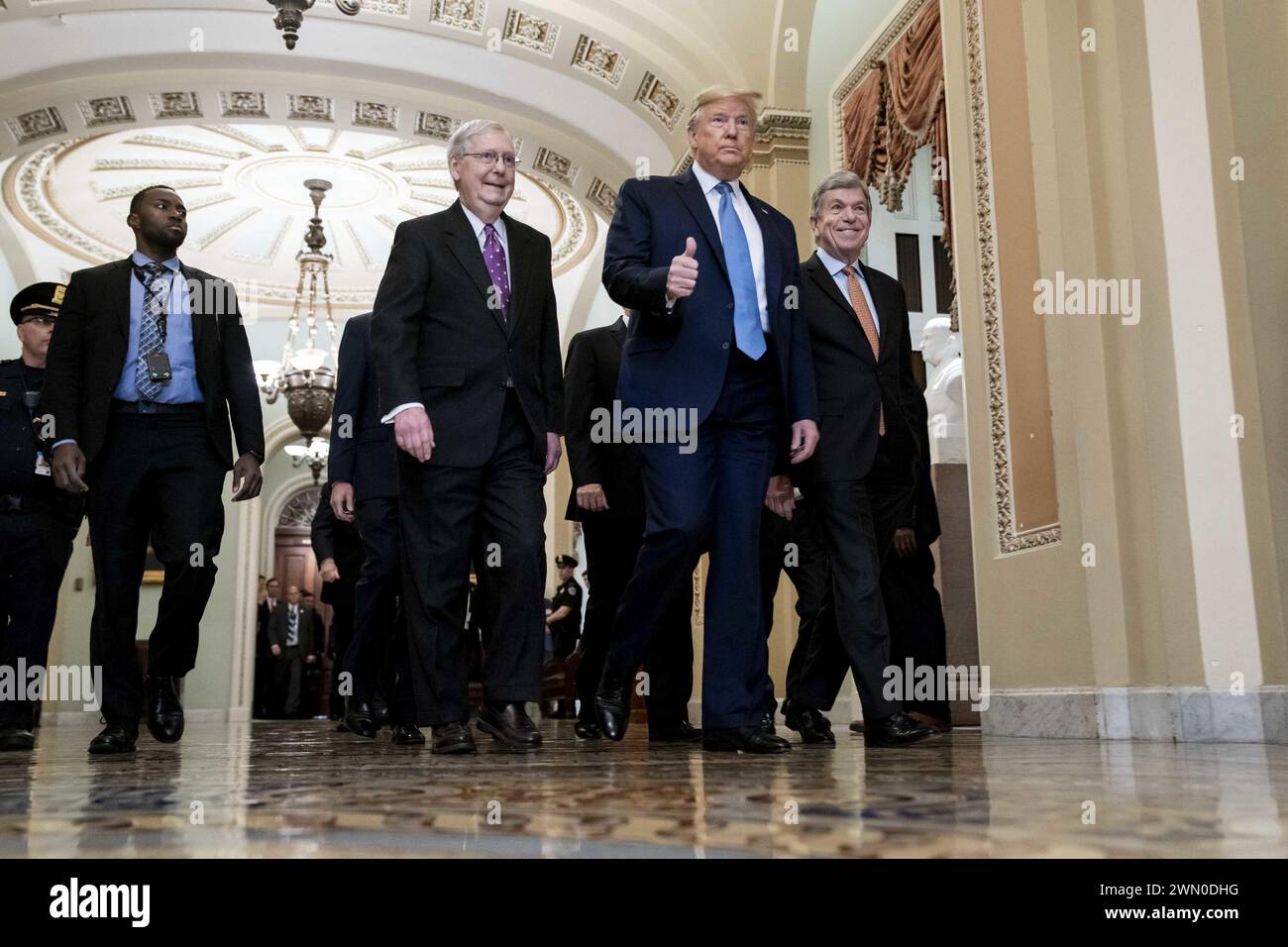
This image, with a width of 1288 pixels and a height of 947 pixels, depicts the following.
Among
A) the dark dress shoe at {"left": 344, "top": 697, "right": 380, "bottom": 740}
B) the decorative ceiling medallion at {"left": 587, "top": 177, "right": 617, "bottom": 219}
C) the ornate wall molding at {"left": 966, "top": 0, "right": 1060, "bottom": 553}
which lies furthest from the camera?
the decorative ceiling medallion at {"left": 587, "top": 177, "right": 617, "bottom": 219}

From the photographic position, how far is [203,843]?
1054mm

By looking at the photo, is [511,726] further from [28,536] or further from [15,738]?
[28,536]

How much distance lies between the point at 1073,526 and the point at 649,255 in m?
1.80

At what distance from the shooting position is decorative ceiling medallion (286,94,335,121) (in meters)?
9.50

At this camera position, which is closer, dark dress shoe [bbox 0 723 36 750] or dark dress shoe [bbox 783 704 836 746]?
dark dress shoe [bbox 783 704 836 746]

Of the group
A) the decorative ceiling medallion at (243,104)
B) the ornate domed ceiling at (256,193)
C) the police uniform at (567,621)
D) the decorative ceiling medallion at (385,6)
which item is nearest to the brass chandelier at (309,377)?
the ornate domed ceiling at (256,193)

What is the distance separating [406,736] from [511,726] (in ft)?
3.33

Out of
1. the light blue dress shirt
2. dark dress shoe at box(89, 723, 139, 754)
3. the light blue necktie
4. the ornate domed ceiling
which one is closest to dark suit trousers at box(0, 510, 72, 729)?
dark dress shoe at box(89, 723, 139, 754)

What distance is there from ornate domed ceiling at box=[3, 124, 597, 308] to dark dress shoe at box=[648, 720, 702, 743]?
8.69 m

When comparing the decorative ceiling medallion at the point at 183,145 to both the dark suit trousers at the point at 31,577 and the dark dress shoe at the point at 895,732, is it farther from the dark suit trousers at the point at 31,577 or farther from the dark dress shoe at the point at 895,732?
the dark dress shoe at the point at 895,732

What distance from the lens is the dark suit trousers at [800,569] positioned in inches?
153

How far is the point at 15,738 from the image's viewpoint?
3.62 m

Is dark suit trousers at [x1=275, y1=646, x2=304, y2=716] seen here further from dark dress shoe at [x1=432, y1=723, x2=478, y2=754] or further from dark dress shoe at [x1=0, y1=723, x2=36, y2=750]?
dark dress shoe at [x1=432, y1=723, x2=478, y2=754]
